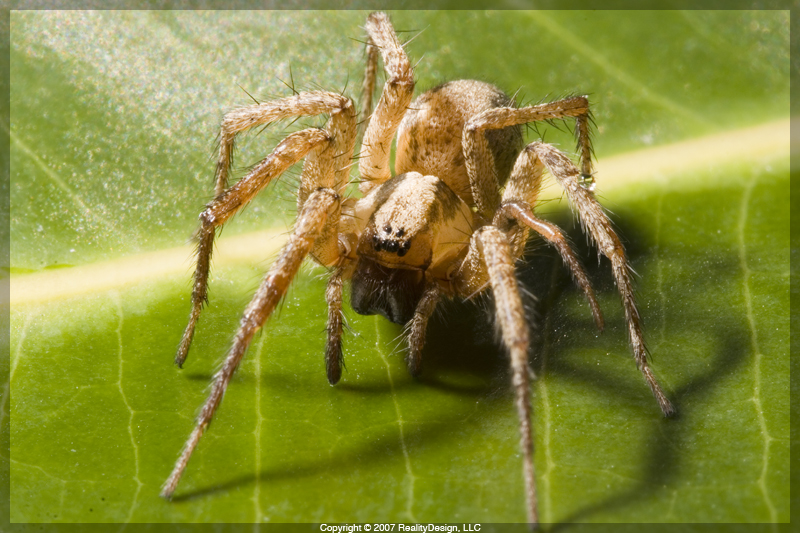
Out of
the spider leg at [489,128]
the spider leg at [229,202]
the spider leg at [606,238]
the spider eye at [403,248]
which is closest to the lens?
the spider leg at [606,238]

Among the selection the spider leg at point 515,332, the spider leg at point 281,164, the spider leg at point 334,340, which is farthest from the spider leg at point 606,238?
the spider leg at point 334,340

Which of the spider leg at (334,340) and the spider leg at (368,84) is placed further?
the spider leg at (368,84)

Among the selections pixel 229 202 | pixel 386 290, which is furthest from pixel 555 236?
pixel 229 202

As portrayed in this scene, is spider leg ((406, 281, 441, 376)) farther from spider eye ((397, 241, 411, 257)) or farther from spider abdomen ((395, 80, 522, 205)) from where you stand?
spider abdomen ((395, 80, 522, 205))

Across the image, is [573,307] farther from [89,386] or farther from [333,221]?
[89,386]

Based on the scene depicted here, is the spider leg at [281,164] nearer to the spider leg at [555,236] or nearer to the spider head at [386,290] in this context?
the spider head at [386,290]

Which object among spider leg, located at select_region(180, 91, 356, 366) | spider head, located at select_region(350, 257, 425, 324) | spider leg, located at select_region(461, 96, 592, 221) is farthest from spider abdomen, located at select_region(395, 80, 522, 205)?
spider head, located at select_region(350, 257, 425, 324)

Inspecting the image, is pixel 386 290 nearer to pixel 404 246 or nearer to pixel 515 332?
pixel 404 246
